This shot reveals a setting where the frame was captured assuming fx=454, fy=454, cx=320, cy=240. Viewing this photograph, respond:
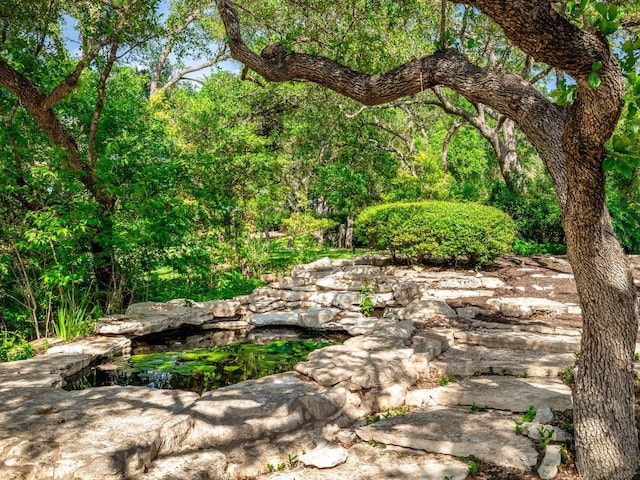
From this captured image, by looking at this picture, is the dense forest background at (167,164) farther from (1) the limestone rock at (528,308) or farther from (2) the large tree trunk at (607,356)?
(1) the limestone rock at (528,308)

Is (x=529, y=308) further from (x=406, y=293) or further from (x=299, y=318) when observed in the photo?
(x=299, y=318)

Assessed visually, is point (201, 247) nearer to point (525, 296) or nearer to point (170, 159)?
point (170, 159)

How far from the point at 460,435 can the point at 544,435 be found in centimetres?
54

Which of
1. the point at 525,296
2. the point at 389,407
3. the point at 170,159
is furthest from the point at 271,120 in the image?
the point at 389,407

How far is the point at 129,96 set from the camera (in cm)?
870

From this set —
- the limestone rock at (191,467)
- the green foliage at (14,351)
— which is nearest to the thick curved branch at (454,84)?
the limestone rock at (191,467)

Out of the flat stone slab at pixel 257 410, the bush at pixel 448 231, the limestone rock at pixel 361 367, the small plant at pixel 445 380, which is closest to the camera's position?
the flat stone slab at pixel 257 410

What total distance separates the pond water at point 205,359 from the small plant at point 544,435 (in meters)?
2.97

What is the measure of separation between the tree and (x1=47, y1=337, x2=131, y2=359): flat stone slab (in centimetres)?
440

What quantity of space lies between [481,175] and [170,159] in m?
20.3

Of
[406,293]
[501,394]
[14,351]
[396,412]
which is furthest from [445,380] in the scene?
[14,351]

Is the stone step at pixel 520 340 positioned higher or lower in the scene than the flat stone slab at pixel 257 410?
lower

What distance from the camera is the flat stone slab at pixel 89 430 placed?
2.42 meters

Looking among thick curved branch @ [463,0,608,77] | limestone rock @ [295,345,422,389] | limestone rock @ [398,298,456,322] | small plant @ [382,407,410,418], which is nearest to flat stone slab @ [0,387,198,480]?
limestone rock @ [295,345,422,389]
